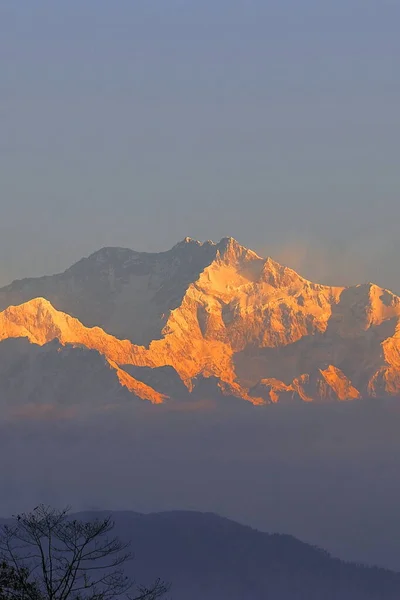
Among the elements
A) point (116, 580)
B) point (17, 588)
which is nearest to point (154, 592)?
point (116, 580)

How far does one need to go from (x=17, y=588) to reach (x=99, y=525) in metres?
6.62

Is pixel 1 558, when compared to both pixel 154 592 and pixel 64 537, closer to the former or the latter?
pixel 64 537

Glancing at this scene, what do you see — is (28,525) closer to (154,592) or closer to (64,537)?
(64,537)

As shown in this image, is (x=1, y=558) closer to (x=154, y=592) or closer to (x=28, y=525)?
(x=28, y=525)

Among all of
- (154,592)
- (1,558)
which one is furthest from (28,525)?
(154,592)

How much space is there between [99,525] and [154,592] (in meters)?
5.67

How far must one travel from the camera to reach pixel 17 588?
93438 mm

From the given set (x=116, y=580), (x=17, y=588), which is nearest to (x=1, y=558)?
(x=17, y=588)

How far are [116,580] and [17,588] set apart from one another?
7.07 m

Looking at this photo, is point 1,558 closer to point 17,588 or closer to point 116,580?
point 17,588

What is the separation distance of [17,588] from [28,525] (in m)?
3.96

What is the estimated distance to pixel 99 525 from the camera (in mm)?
96375

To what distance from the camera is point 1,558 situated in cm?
9312

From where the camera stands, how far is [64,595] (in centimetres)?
9656
